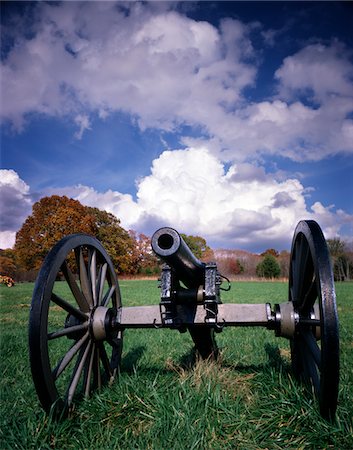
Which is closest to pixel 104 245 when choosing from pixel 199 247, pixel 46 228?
pixel 46 228

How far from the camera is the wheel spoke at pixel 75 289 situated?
9.72ft

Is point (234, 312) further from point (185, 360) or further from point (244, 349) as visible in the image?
point (244, 349)

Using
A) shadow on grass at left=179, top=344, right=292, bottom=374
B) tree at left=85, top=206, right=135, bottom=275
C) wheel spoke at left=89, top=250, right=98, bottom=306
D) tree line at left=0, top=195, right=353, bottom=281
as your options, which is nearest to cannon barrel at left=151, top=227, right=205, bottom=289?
wheel spoke at left=89, top=250, right=98, bottom=306

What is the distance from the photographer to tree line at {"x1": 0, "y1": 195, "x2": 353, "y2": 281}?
40.5 metres

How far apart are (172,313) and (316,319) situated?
116cm

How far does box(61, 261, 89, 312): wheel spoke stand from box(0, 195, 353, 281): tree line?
86.3 feet

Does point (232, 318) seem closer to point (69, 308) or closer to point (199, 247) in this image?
point (69, 308)

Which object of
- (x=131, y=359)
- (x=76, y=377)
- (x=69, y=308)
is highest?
(x=69, y=308)

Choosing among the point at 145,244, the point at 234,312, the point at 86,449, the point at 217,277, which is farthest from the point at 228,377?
the point at 145,244

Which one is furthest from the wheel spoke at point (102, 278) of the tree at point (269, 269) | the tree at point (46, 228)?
the tree at point (269, 269)

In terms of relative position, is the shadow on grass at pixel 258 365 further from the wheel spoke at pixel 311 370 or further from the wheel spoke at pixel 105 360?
the wheel spoke at pixel 105 360

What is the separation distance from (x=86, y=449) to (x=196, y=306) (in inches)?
54.5

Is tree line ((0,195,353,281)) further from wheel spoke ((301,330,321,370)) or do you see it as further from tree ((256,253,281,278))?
wheel spoke ((301,330,321,370))

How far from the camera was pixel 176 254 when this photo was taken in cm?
272
